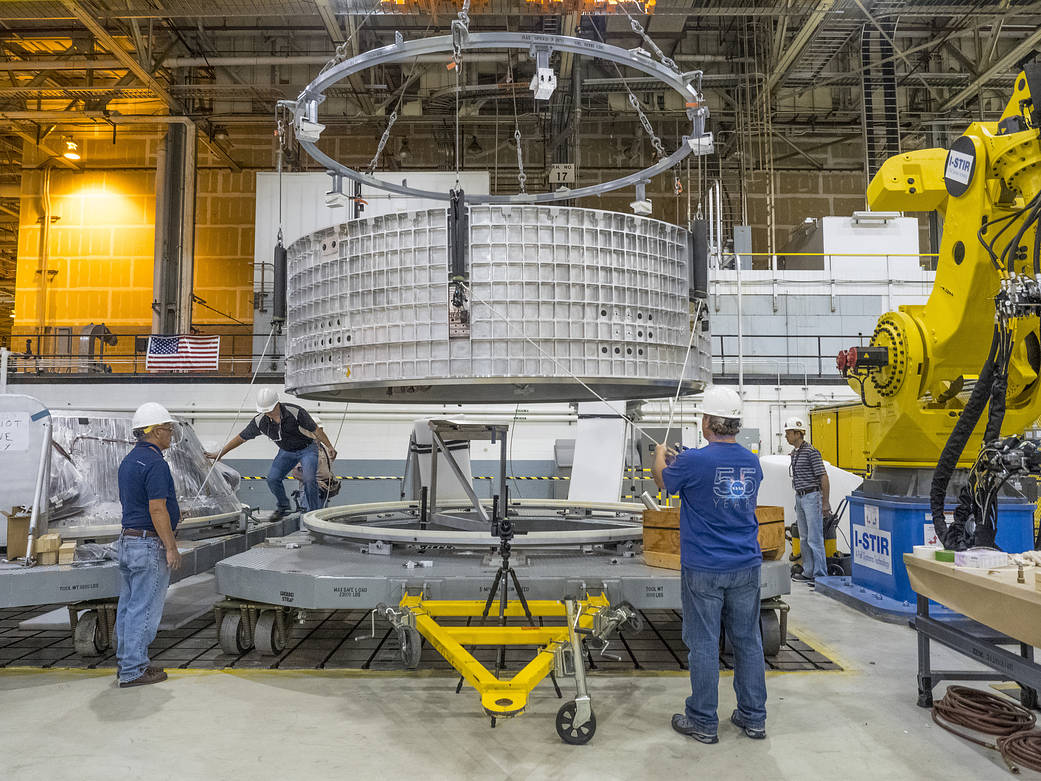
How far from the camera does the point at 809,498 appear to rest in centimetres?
832

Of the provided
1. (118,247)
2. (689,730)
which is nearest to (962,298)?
(689,730)

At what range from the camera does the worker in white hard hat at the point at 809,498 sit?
8.26m

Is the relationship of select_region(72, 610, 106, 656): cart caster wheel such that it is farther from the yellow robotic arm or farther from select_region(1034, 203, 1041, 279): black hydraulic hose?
select_region(1034, 203, 1041, 279): black hydraulic hose

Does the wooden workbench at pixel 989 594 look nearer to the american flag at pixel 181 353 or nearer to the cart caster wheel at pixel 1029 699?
the cart caster wheel at pixel 1029 699

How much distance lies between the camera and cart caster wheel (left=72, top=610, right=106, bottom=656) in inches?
213

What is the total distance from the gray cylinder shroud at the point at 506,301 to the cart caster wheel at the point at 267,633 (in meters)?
1.81

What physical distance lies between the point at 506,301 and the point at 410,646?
2.54 meters

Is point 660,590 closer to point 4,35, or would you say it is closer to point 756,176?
point 756,176

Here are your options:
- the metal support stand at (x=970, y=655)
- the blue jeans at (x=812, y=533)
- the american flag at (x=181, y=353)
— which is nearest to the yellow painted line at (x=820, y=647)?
the metal support stand at (x=970, y=655)

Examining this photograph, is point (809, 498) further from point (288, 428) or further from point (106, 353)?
point (106, 353)

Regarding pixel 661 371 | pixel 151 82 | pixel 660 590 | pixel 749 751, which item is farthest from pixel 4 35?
pixel 749 751

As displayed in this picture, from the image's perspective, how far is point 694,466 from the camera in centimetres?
399

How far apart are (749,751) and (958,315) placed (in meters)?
4.03

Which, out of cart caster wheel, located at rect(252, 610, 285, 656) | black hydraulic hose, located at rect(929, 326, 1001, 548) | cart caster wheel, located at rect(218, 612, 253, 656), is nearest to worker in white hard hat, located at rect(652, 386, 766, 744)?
black hydraulic hose, located at rect(929, 326, 1001, 548)
